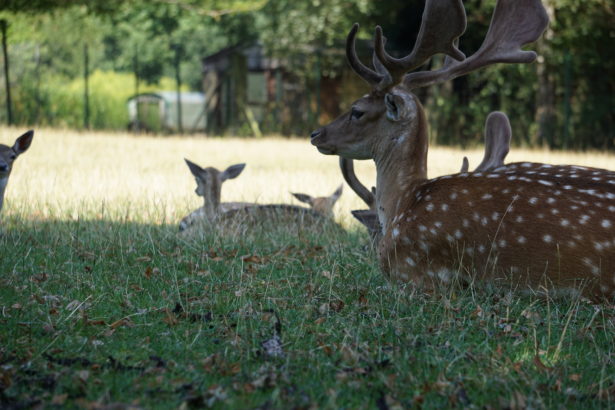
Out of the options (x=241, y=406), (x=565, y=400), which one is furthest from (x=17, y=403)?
(x=565, y=400)

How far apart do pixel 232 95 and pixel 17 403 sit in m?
26.9

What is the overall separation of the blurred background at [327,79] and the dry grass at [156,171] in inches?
141

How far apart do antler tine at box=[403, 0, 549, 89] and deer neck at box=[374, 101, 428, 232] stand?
323 mm

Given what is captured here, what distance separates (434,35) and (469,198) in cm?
132

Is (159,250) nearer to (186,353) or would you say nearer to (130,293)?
(130,293)

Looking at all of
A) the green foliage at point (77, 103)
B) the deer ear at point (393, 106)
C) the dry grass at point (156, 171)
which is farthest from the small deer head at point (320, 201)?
the green foliage at point (77, 103)

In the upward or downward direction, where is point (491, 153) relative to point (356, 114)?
downward

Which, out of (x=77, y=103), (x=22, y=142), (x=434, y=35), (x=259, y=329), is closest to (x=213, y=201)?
(x=22, y=142)

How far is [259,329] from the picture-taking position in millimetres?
3953

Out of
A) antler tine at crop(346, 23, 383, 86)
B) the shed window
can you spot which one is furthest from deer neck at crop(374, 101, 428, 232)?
the shed window

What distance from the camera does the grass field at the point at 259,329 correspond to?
314cm

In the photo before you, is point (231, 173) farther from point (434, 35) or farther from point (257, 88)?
point (257, 88)

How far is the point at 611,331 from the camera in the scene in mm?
3979

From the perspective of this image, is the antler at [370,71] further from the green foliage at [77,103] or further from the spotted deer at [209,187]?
the green foliage at [77,103]
